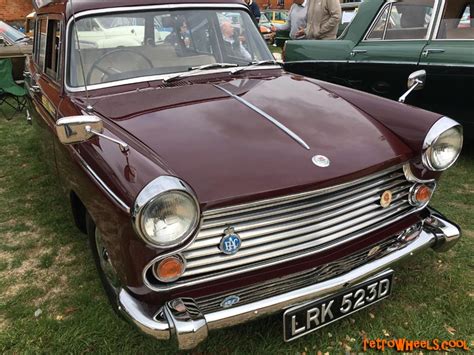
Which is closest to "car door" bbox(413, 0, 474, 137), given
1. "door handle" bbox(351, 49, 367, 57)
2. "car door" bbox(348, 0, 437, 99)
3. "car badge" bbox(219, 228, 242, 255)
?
"car door" bbox(348, 0, 437, 99)

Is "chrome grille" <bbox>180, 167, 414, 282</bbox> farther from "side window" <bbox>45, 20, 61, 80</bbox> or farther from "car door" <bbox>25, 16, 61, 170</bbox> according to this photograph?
"side window" <bbox>45, 20, 61, 80</bbox>

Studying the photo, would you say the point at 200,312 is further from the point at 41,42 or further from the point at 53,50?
the point at 41,42

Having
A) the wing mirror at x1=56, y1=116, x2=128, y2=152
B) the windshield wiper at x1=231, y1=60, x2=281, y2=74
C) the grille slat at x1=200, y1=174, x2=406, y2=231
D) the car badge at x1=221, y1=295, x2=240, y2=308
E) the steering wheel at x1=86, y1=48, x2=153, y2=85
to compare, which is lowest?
the car badge at x1=221, y1=295, x2=240, y2=308

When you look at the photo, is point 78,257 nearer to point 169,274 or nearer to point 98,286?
point 98,286

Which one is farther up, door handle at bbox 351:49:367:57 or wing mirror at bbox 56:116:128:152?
wing mirror at bbox 56:116:128:152

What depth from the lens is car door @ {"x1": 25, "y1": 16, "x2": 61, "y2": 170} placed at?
3068mm

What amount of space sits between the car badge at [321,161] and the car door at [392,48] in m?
2.73

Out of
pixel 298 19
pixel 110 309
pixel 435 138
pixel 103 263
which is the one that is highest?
pixel 435 138

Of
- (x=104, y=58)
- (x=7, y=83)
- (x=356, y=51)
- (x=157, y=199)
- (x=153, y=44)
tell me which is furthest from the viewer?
(x=7, y=83)

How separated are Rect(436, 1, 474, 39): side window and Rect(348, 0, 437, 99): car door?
0.12 meters

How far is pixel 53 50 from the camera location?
132 inches

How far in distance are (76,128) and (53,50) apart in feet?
5.64

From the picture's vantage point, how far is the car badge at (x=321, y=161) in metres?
2.04

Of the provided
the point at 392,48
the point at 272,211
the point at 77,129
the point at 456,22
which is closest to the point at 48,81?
the point at 77,129
